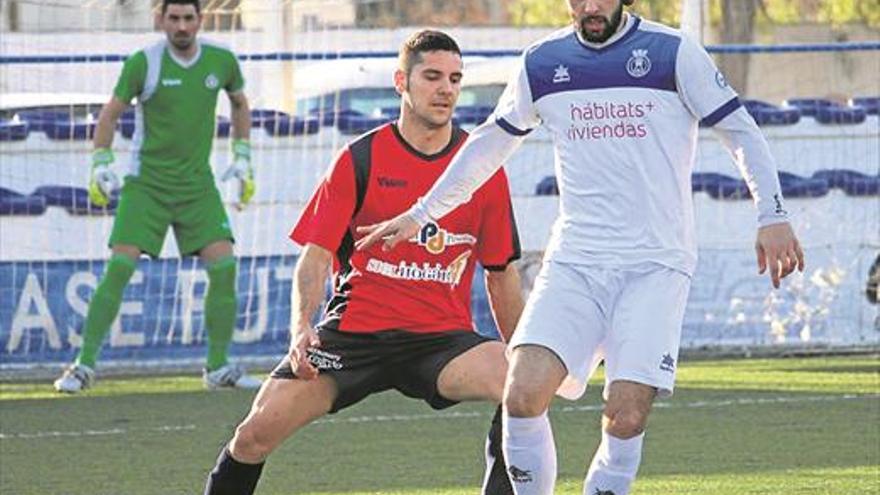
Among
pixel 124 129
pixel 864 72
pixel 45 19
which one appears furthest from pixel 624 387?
pixel 864 72

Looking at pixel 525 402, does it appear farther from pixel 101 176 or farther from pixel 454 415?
pixel 101 176

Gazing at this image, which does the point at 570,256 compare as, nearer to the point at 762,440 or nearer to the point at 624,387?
the point at 624,387

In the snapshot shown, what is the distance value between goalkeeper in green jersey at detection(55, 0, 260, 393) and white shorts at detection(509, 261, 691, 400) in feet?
21.2

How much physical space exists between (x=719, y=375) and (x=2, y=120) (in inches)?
203

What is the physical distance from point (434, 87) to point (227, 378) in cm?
598

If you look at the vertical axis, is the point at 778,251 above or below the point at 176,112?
above

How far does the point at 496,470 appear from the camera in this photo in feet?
25.9

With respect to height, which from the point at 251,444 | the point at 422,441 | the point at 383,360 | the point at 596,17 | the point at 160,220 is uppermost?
the point at 596,17

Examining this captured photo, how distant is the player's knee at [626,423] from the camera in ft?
23.7

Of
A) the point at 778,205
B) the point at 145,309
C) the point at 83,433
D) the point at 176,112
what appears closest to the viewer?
the point at 778,205

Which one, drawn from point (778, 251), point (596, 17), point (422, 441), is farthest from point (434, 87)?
point (422, 441)

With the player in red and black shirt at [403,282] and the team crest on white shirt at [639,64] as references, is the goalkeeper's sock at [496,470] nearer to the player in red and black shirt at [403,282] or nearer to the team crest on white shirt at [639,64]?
the player in red and black shirt at [403,282]

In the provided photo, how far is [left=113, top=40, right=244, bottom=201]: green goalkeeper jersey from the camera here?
13688 mm

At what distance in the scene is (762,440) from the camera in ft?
36.5
